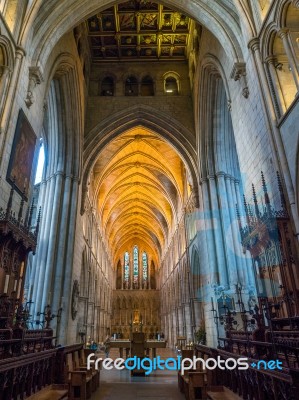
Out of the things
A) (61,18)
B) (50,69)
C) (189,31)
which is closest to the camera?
(61,18)

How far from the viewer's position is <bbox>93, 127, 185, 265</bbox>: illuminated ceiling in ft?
74.1

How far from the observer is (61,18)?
1095cm

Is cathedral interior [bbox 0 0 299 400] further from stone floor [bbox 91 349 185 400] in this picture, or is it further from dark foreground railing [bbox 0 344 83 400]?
stone floor [bbox 91 349 185 400]

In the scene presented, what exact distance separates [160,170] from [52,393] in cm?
1992

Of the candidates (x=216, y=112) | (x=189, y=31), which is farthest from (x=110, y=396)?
(x=189, y=31)

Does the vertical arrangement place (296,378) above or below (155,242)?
below

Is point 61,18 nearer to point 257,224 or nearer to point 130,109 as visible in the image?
point 130,109

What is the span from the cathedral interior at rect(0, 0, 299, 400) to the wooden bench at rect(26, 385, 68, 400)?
0.18ft

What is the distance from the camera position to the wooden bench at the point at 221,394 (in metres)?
5.73

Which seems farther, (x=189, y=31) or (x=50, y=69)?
(x=189, y=31)

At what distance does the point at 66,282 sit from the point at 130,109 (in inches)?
414

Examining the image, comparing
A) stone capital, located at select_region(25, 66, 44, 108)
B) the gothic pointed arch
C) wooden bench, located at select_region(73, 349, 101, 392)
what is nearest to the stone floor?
wooden bench, located at select_region(73, 349, 101, 392)

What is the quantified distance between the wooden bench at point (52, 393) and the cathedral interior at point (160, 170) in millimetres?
54

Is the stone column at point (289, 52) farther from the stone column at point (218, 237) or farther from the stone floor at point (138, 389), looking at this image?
the stone column at point (218, 237)
